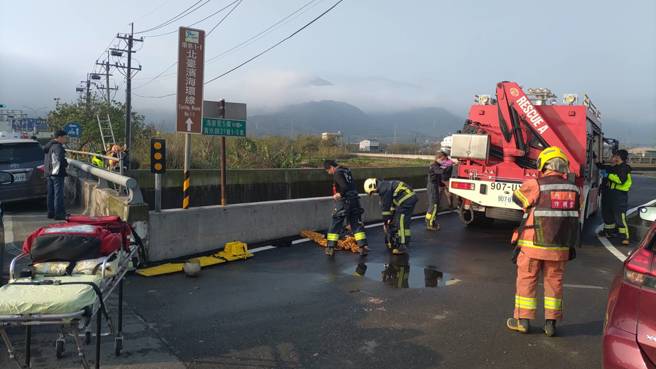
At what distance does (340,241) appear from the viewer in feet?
28.7

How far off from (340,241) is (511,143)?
429cm

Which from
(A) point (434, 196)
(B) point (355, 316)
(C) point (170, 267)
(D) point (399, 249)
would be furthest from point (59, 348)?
(A) point (434, 196)

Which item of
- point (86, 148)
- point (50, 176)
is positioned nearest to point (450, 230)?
point (50, 176)

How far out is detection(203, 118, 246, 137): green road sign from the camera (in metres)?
8.39

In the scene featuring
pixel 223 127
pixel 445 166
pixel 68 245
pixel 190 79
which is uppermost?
pixel 190 79

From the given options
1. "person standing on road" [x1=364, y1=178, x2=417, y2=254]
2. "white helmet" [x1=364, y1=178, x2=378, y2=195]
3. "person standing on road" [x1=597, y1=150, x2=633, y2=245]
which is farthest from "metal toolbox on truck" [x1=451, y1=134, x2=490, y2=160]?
"white helmet" [x1=364, y1=178, x2=378, y2=195]

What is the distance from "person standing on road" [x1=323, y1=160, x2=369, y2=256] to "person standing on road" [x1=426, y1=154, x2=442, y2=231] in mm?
3223

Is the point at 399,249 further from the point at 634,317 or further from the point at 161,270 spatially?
the point at 634,317

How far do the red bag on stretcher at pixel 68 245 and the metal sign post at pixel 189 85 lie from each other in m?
4.21

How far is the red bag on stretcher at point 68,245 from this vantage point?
3.56m

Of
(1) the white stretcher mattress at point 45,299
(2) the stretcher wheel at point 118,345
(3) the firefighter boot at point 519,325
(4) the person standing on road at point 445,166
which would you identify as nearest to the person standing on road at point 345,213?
(3) the firefighter boot at point 519,325

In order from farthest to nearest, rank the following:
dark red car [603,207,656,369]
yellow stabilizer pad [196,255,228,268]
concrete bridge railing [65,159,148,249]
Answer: yellow stabilizer pad [196,255,228,268]
concrete bridge railing [65,159,148,249]
dark red car [603,207,656,369]

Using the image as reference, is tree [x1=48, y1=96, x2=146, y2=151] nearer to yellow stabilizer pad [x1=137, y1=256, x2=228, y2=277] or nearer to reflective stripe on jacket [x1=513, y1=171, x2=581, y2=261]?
yellow stabilizer pad [x1=137, y1=256, x2=228, y2=277]

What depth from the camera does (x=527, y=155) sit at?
9961mm
